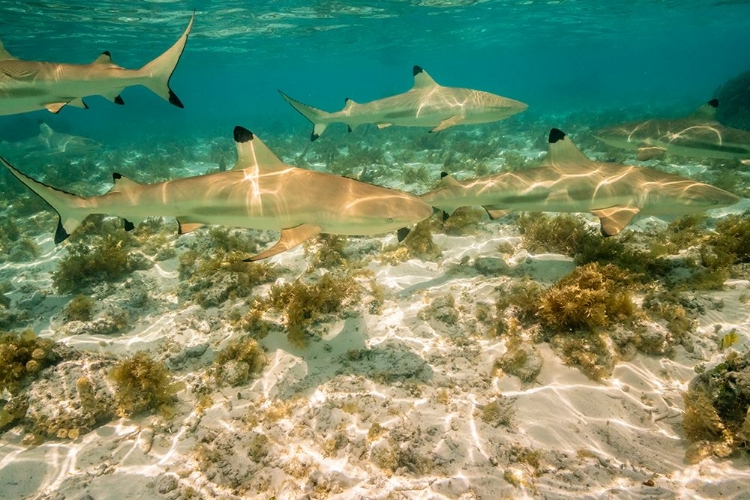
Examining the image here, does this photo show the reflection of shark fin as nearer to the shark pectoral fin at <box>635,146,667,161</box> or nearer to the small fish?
the small fish

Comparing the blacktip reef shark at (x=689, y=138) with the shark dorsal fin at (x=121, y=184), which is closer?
the shark dorsal fin at (x=121, y=184)

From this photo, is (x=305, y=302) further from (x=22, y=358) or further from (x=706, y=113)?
(x=706, y=113)

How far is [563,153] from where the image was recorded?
6.14 metres

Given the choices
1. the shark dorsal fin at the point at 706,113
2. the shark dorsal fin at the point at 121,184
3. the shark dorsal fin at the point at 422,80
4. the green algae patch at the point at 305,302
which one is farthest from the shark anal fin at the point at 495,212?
the shark dorsal fin at the point at 706,113

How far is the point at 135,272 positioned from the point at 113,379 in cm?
394

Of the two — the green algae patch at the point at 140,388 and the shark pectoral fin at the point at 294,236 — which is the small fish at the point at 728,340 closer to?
the shark pectoral fin at the point at 294,236

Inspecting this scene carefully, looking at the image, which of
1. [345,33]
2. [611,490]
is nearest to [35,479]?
[611,490]

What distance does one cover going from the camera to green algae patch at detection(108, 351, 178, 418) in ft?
14.5

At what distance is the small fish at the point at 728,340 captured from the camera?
13.9ft

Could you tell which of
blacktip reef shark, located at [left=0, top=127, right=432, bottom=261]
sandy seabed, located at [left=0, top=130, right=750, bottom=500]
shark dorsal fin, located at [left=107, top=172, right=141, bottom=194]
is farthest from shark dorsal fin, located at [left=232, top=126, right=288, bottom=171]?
sandy seabed, located at [left=0, top=130, right=750, bottom=500]

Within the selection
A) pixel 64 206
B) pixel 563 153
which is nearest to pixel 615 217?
pixel 563 153

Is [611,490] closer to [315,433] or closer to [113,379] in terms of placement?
[315,433]

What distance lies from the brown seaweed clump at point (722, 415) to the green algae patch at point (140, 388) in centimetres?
549

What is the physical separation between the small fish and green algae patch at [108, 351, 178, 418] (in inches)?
255
